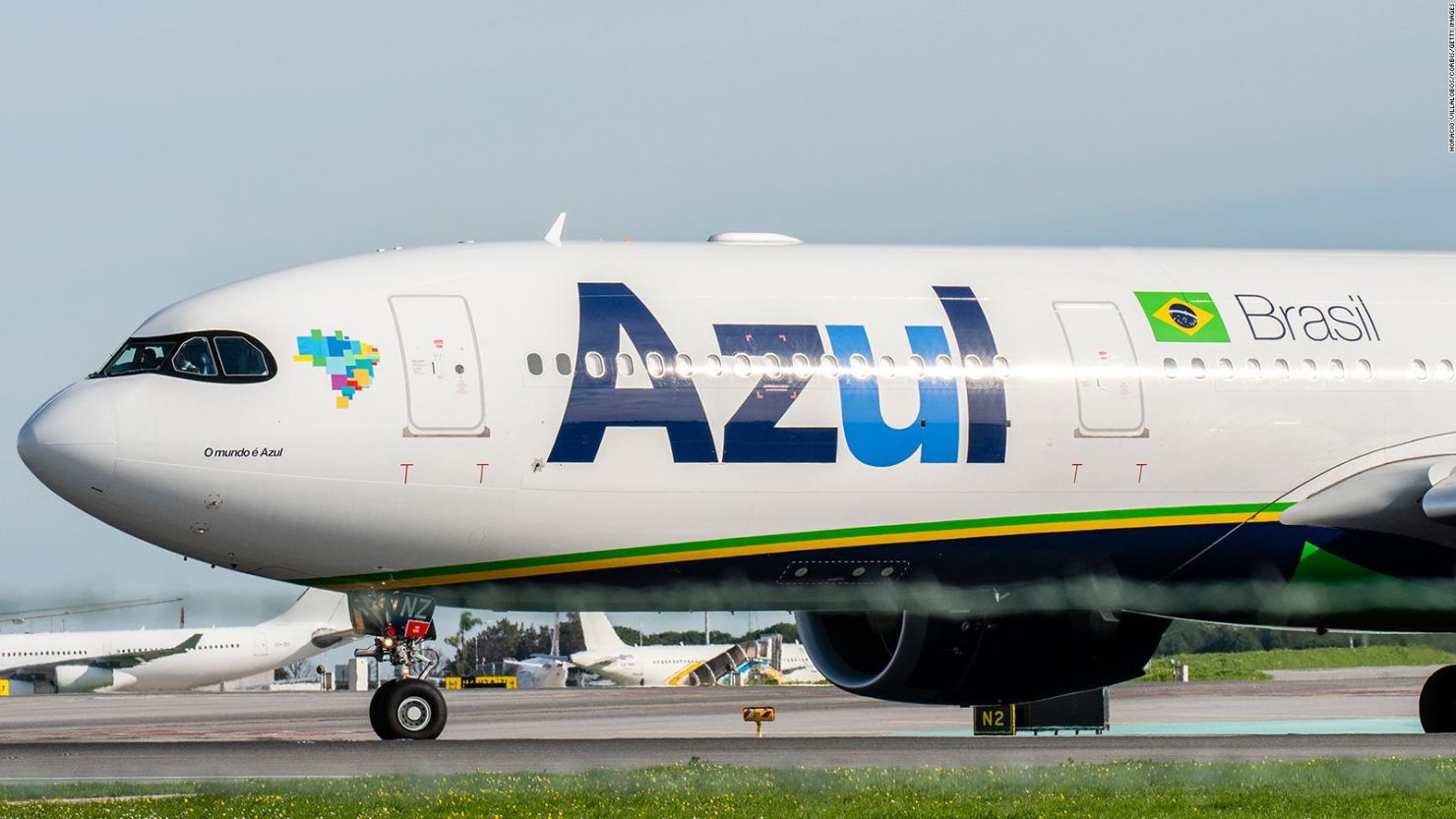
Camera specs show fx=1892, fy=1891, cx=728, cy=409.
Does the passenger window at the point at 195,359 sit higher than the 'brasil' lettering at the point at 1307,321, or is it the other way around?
the 'brasil' lettering at the point at 1307,321

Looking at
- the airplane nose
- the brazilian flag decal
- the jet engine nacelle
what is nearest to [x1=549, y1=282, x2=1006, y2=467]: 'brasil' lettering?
the brazilian flag decal

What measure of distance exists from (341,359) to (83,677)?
7369cm

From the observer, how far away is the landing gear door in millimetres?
19109

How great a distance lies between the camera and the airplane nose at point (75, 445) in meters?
18.2

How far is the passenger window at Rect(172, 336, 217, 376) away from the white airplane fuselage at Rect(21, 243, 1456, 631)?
17cm

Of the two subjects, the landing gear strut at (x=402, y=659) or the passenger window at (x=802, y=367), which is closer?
the landing gear strut at (x=402, y=659)

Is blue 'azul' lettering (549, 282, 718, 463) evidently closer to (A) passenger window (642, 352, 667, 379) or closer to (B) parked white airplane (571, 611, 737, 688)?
(A) passenger window (642, 352, 667, 379)

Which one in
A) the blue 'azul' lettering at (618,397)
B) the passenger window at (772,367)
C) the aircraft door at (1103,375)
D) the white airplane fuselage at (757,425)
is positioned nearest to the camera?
the white airplane fuselage at (757,425)

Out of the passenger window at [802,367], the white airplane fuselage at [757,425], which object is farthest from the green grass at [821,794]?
the passenger window at [802,367]

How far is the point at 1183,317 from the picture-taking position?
2181 centimetres

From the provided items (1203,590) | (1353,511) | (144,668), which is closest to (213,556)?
(1203,590)

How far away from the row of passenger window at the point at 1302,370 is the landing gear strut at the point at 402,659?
871cm

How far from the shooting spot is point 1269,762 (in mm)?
17391

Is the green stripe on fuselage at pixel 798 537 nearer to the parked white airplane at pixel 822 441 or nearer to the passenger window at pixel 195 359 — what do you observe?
the parked white airplane at pixel 822 441
